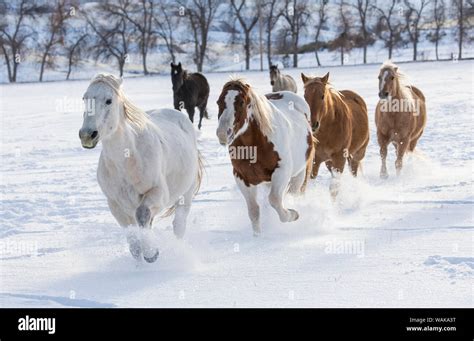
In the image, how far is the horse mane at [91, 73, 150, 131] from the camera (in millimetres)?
4715

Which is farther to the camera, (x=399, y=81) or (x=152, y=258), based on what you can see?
(x=399, y=81)

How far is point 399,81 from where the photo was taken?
9805 millimetres

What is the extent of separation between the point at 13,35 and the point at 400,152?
4203 cm

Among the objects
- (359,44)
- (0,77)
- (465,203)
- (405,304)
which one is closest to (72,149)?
(465,203)

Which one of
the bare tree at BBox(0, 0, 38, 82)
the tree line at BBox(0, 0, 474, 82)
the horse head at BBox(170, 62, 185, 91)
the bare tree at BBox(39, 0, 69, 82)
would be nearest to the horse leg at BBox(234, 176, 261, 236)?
the horse head at BBox(170, 62, 185, 91)

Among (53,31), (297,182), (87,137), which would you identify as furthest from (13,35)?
(87,137)

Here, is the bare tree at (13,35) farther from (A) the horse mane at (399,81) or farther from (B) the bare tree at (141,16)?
(A) the horse mane at (399,81)

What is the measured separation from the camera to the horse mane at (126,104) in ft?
15.5

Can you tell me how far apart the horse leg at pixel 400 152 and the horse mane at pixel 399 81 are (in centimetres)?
60

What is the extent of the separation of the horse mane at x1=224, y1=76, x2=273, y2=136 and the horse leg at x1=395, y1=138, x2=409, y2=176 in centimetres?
405

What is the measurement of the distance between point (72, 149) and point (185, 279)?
28.6 feet

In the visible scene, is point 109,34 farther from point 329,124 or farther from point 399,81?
point 329,124

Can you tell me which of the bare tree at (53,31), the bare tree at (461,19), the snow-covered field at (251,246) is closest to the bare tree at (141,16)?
the bare tree at (53,31)

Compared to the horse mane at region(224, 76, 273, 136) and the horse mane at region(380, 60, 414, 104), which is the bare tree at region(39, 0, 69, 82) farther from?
the horse mane at region(224, 76, 273, 136)
